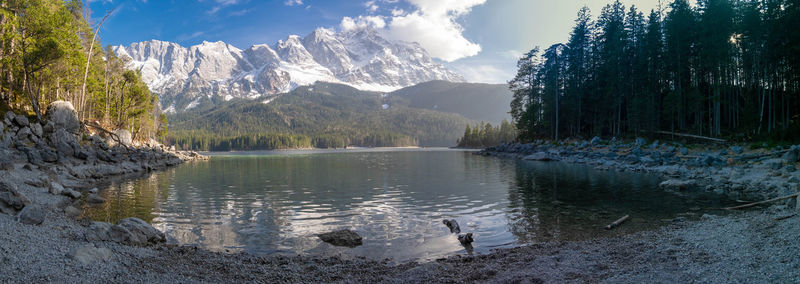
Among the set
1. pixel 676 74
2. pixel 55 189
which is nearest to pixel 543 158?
pixel 676 74

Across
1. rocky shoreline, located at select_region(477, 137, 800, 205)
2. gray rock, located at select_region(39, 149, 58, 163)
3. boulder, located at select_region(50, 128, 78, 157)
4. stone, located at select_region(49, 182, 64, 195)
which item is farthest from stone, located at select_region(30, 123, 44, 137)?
rocky shoreline, located at select_region(477, 137, 800, 205)

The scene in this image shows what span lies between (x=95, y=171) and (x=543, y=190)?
37920 mm

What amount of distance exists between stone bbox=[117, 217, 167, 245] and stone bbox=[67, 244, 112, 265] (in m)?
2.89

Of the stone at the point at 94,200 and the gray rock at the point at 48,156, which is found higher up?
the gray rock at the point at 48,156

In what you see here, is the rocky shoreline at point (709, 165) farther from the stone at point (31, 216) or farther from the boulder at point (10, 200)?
the boulder at point (10, 200)

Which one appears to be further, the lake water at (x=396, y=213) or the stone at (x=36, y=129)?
the stone at (x=36, y=129)

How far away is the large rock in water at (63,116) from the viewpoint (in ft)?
121

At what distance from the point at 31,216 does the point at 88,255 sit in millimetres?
5116

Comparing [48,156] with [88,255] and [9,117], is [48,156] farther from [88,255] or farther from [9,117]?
[88,255]

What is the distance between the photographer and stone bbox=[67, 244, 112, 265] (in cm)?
772

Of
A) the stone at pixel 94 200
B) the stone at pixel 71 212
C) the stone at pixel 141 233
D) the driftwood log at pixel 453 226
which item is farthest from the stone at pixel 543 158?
the stone at pixel 71 212

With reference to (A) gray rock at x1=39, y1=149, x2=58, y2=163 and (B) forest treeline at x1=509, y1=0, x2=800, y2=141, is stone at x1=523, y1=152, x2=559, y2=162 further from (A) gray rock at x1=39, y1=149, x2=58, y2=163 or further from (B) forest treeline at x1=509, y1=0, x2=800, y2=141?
(A) gray rock at x1=39, y1=149, x2=58, y2=163

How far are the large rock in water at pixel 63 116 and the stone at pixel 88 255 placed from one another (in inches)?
1566

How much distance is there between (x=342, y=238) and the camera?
12.7 meters
